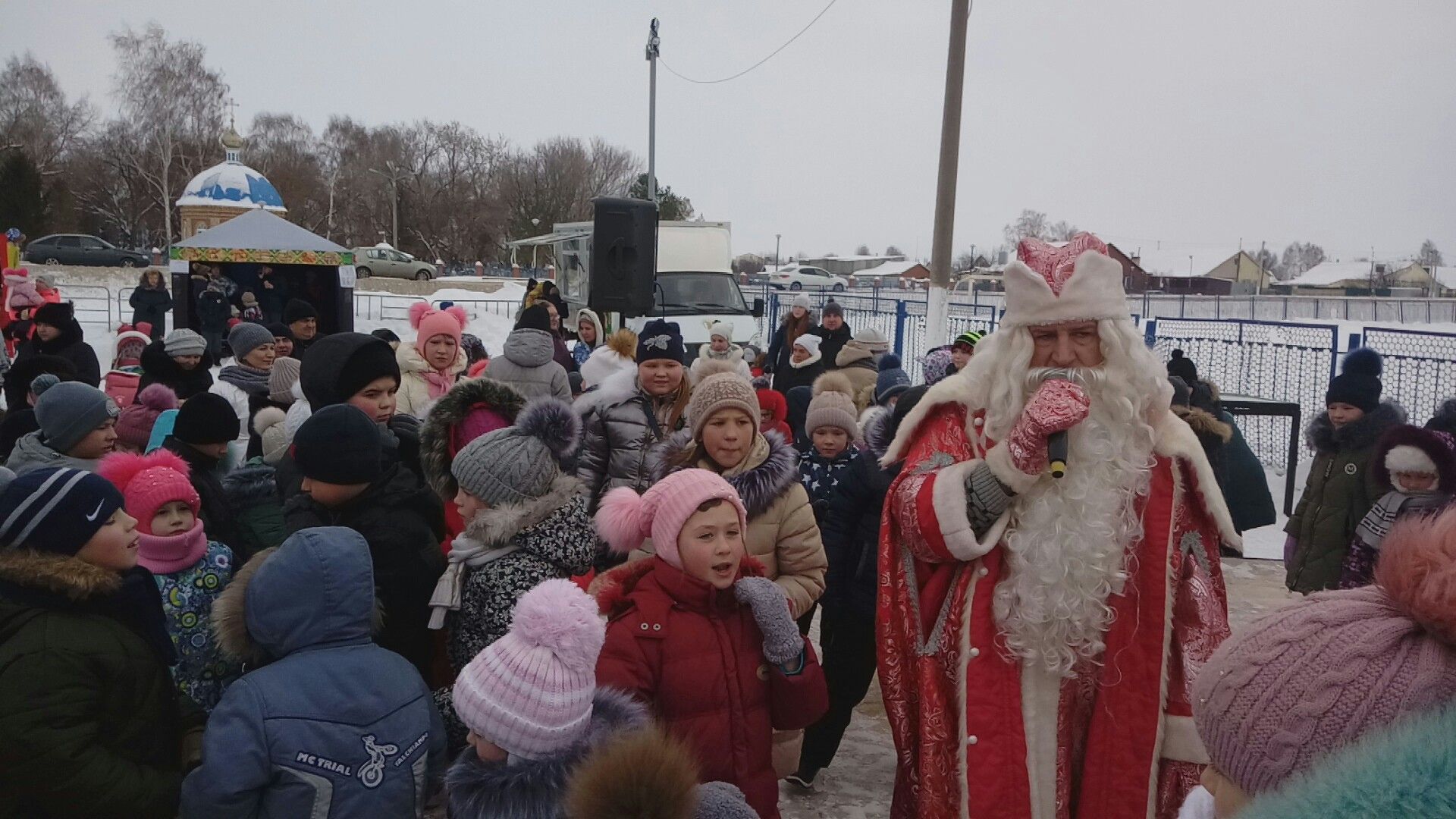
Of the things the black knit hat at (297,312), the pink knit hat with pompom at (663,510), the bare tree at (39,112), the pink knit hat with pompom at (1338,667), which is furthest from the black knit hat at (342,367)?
the bare tree at (39,112)

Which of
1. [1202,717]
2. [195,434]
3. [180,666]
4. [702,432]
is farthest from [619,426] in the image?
[1202,717]

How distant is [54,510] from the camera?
7.56ft

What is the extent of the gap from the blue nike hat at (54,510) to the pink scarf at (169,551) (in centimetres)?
51

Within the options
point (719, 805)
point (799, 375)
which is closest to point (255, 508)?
point (719, 805)

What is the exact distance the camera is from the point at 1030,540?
2.67 m

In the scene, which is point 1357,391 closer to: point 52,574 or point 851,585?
point 851,585

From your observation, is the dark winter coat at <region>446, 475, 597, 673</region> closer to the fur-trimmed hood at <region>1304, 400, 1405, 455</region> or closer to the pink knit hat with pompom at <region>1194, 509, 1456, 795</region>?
the pink knit hat with pompom at <region>1194, 509, 1456, 795</region>

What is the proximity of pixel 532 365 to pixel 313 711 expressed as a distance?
3.64 m

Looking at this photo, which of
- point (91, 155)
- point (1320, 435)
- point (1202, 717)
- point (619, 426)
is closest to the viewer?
point (1202, 717)

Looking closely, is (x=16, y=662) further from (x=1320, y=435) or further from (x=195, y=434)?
(x=1320, y=435)

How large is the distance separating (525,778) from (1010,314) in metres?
1.75

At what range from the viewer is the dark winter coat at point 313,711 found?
2.18 metres

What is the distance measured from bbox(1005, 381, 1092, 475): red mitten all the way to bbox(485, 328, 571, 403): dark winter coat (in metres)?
3.54

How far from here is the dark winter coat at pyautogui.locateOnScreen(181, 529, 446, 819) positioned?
2178 millimetres
